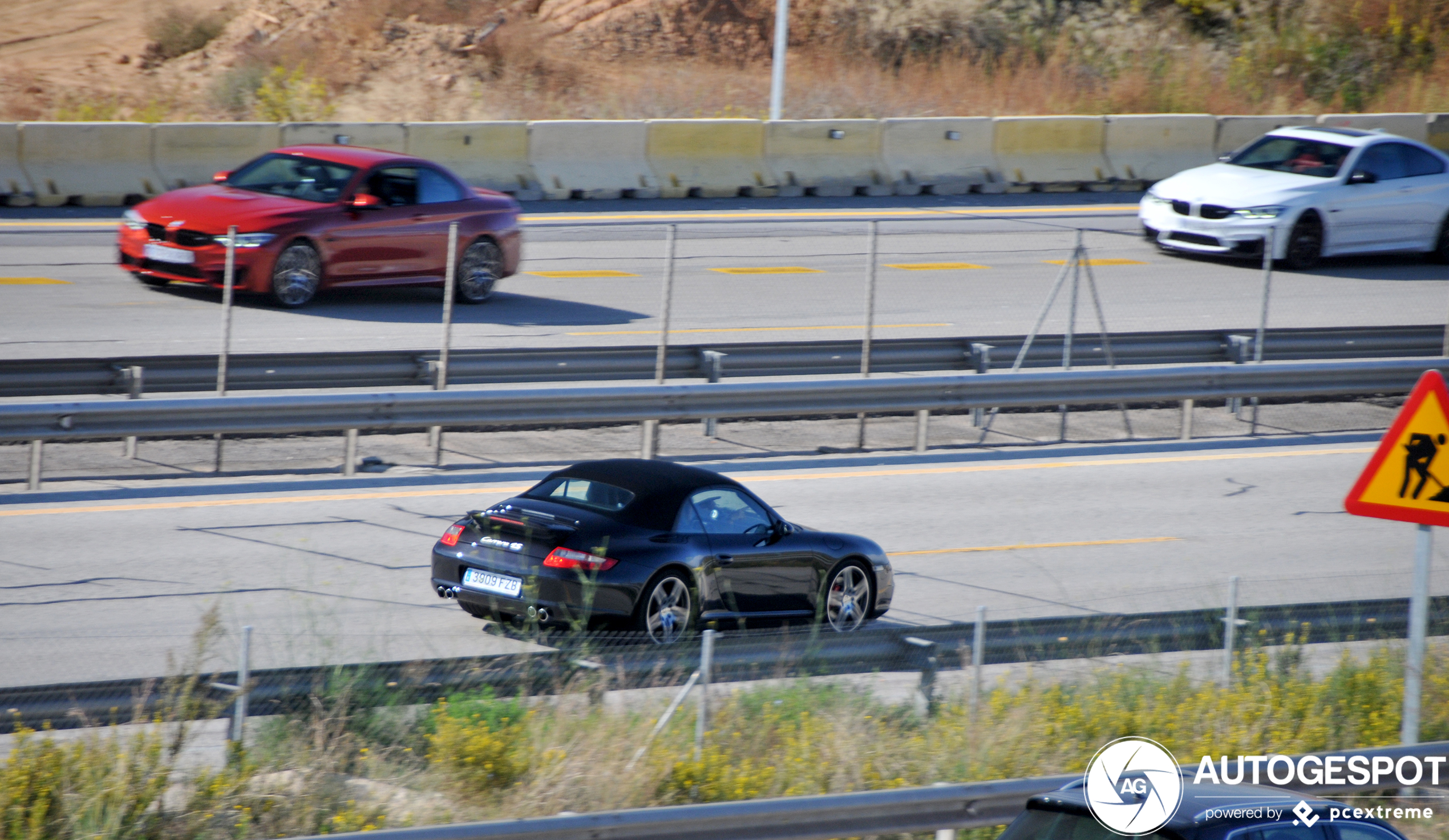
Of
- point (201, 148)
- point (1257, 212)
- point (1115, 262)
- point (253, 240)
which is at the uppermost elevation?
point (1257, 212)

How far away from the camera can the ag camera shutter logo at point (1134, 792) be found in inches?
197

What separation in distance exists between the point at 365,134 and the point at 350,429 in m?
11.3

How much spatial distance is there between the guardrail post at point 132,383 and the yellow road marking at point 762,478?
143 centimetres

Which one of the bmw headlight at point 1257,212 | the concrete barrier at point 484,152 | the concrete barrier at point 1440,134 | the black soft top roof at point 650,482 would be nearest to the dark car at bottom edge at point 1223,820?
the black soft top roof at point 650,482

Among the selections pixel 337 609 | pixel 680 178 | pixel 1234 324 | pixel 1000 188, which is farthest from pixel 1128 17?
pixel 337 609

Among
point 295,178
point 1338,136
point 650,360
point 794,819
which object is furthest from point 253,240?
point 1338,136

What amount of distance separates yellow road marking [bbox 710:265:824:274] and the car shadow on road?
201 cm

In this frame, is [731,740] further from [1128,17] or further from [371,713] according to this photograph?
[1128,17]

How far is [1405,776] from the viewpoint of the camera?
723cm

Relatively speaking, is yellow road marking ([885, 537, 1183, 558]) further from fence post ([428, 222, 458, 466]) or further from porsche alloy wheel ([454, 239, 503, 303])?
porsche alloy wheel ([454, 239, 503, 303])

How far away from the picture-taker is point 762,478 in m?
14.3

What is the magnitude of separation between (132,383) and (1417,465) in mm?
10018

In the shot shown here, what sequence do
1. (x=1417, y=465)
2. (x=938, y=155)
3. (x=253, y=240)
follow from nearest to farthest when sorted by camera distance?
(x=1417, y=465)
(x=253, y=240)
(x=938, y=155)

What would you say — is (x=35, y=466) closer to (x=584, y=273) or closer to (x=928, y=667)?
(x=928, y=667)
